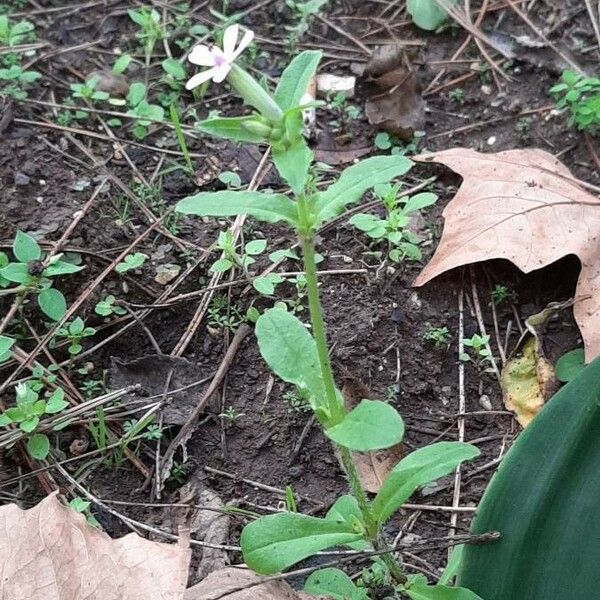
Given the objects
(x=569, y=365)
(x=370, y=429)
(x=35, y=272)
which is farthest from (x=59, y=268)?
(x=569, y=365)

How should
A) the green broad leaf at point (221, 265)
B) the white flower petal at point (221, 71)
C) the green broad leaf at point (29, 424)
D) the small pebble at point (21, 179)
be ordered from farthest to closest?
the small pebble at point (21, 179) → the green broad leaf at point (221, 265) → the green broad leaf at point (29, 424) → the white flower petal at point (221, 71)

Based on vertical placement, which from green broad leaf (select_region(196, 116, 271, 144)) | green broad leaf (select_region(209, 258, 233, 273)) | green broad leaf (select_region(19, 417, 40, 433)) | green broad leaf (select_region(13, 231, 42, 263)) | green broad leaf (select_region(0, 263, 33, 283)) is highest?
green broad leaf (select_region(196, 116, 271, 144))

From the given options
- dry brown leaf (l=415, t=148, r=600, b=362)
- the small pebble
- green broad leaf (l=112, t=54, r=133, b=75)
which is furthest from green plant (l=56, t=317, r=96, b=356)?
green broad leaf (l=112, t=54, r=133, b=75)

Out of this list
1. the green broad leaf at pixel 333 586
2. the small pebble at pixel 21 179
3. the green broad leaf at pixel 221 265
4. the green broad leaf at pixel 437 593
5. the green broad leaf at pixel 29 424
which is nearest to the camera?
the green broad leaf at pixel 437 593

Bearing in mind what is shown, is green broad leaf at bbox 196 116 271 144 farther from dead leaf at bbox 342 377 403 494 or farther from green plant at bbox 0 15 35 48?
green plant at bbox 0 15 35 48

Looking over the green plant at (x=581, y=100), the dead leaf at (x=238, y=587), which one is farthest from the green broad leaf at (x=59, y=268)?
the green plant at (x=581, y=100)

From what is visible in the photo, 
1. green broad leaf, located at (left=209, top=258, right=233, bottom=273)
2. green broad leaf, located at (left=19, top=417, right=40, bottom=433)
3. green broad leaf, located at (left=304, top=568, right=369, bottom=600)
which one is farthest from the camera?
green broad leaf, located at (left=209, top=258, right=233, bottom=273)

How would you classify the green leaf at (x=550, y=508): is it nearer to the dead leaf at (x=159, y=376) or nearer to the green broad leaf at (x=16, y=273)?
the dead leaf at (x=159, y=376)

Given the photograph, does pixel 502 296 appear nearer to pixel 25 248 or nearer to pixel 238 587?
pixel 238 587
